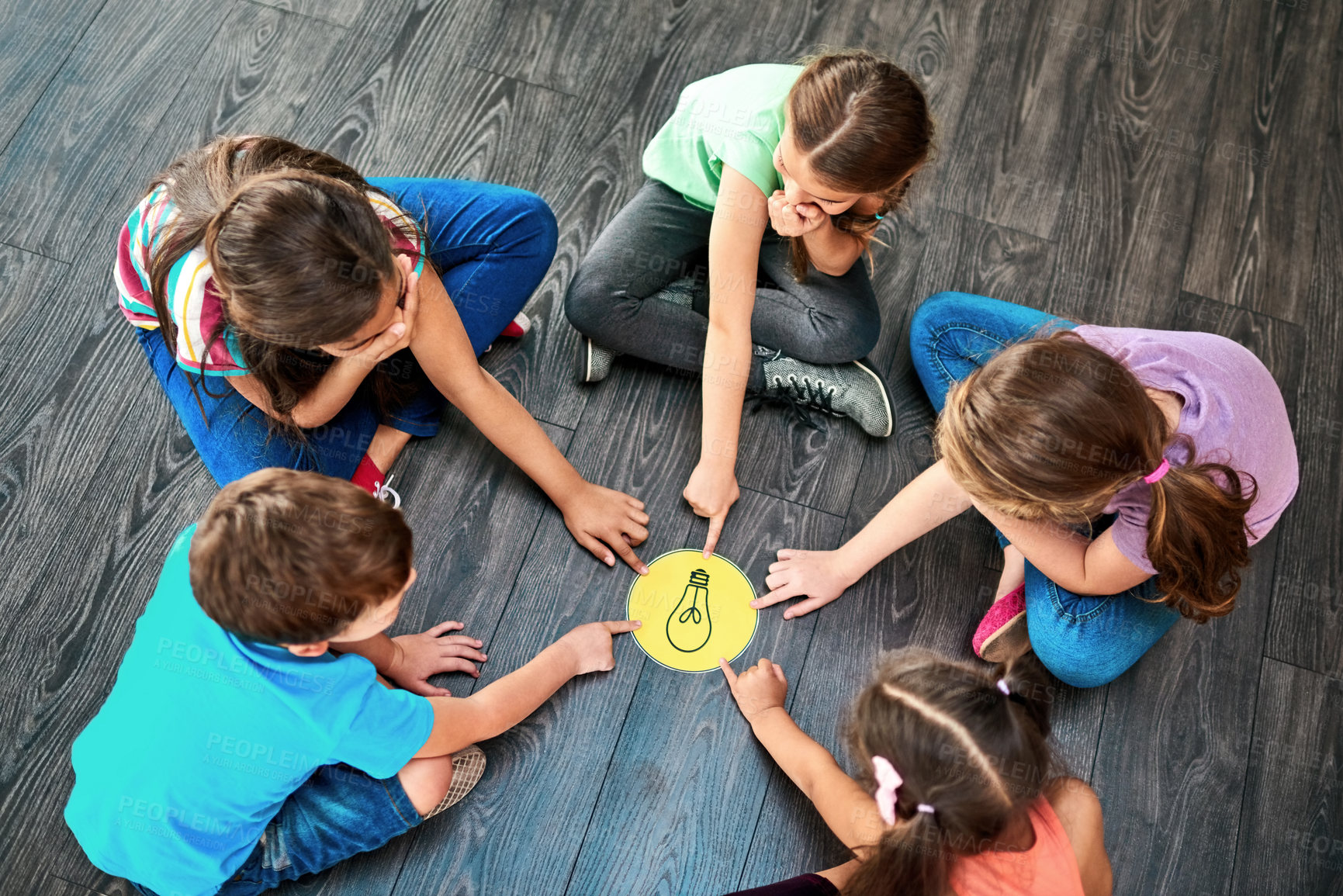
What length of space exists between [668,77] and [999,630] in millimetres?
1128

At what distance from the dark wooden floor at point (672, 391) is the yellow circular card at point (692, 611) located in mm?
30

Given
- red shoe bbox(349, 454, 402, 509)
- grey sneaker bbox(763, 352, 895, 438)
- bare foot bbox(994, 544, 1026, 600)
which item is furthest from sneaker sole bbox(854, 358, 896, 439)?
red shoe bbox(349, 454, 402, 509)

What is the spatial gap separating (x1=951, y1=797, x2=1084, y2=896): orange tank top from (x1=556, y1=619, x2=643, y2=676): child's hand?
1.78ft

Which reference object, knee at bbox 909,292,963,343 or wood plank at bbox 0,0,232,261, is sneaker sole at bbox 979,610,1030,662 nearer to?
knee at bbox 909,292,963,343

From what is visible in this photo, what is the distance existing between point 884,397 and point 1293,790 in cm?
79

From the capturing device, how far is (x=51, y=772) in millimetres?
1273

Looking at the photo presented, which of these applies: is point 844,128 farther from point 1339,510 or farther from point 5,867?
point 5,867

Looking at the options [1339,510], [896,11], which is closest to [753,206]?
[896,11]

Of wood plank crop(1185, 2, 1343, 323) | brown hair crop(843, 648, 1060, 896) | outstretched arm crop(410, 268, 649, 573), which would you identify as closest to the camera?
brown hair crop(843, 648, 1060, 896)

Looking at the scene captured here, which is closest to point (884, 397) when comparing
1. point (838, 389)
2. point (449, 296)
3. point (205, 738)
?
point (838, 389)

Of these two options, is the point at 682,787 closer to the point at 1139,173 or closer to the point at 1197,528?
the point at 1197,528

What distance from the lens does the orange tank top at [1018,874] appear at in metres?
0.97

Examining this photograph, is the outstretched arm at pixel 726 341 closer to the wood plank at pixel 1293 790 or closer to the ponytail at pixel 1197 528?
the ponytail at pixel 1197 528

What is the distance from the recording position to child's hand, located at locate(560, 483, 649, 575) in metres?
1.40
